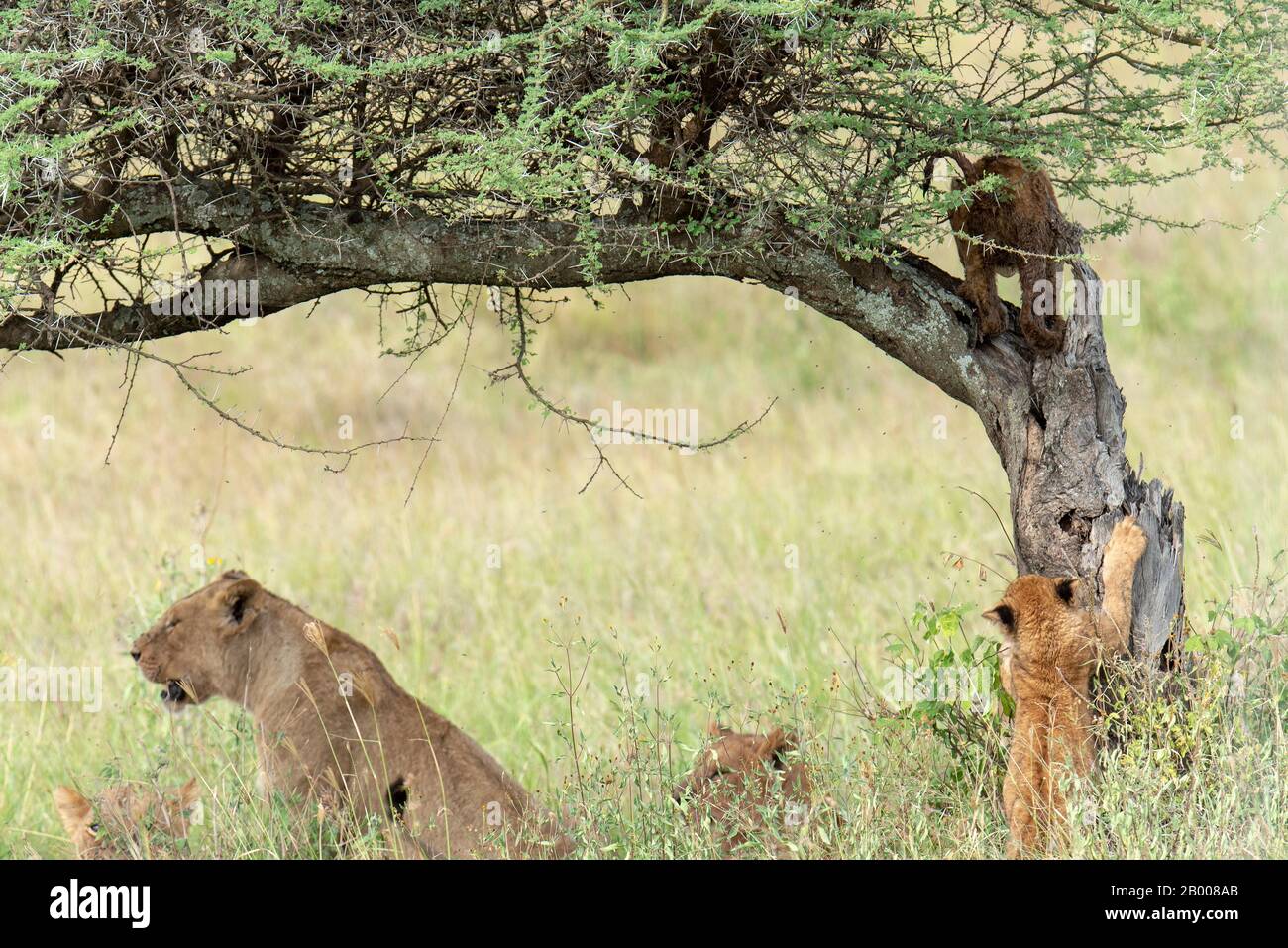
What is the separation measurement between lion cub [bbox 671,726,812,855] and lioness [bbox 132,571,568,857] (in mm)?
592

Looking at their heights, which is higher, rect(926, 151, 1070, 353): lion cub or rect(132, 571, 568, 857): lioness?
rect(926, 151, 1070, 353): lion cub

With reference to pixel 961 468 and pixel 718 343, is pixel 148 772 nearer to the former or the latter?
pixel 961 468

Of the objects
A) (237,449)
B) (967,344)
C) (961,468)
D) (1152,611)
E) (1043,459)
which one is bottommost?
(1152,611)

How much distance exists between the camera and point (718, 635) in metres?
9.80

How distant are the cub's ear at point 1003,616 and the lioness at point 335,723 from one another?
1.70 meters

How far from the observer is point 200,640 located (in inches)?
229

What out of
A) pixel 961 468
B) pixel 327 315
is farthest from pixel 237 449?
pixel 961 468

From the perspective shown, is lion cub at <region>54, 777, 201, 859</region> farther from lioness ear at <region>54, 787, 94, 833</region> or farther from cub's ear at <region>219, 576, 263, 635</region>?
cub's ear at <region>219, 576, 263, 635</region>

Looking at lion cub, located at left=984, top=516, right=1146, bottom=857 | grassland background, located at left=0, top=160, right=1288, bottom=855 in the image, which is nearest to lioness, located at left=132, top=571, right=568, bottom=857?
grassland background, located at left=0, top=160, right=1288, bottom=855

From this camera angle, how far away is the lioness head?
5.80 meters

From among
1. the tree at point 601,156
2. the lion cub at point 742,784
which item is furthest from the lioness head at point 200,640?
the lion cub at point 742,784

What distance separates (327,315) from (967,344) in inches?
605

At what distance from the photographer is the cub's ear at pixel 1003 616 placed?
16.6ft

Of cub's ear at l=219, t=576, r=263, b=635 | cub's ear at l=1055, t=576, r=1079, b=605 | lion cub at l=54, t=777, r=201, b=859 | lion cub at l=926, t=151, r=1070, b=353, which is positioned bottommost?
lion cub at l=54, t=777, r=201, b=859
